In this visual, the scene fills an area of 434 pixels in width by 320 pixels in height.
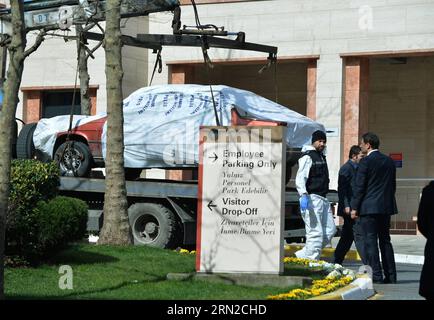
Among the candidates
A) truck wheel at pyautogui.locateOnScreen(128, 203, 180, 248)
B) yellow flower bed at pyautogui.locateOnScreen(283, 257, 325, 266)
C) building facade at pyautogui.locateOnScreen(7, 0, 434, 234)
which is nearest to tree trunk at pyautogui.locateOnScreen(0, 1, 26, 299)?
yellow flower bed at pyautogui.locateOnScreen(283, 257, 325, 266)

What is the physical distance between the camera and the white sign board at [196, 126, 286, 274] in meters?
11.9

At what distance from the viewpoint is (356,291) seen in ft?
39.5

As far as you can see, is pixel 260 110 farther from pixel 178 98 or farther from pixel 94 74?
pixel 94 74

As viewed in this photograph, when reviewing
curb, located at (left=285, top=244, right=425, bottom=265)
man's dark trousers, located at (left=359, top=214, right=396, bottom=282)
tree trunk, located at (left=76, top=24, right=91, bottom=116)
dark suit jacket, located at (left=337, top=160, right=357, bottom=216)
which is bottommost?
curb, located at (left=285, top=244, right=425, bottom=265)

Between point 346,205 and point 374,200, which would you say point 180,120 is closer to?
point 346,205

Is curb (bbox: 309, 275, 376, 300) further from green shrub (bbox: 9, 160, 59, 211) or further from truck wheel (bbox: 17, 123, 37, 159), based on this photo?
truck wheel (bbox: 17, 123, 37, 159)

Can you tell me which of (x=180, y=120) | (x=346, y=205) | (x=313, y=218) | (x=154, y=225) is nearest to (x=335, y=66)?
(x=180, y=120)

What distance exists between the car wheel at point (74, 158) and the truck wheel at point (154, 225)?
154 centimetres

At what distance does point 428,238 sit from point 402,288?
520 centimetres

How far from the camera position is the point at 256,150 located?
39.0 ft

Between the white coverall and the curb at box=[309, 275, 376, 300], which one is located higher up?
the white coverall

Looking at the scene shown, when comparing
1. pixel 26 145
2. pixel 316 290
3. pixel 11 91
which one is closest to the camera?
pixel 316 290

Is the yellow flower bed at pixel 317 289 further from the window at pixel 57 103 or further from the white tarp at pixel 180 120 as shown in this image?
the window at pixel 57 103

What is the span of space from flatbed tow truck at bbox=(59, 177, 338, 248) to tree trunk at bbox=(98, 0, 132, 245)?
7.20ft
